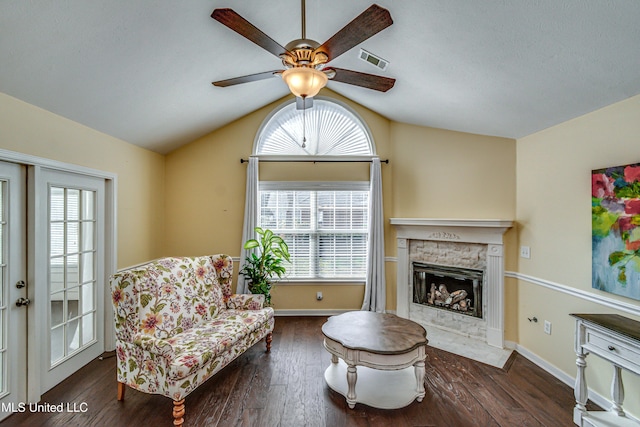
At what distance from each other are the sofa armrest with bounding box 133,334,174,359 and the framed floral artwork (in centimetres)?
335

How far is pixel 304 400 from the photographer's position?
240 cm

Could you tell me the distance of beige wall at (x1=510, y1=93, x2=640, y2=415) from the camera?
227 centimetres

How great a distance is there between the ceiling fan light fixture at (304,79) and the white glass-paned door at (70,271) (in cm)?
222

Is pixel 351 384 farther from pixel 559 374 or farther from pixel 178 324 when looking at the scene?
pixel 559 374

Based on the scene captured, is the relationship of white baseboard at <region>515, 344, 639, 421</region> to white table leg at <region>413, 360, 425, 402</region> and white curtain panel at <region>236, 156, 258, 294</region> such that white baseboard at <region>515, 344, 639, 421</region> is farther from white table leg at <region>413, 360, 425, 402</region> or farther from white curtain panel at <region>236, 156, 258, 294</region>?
white curtain panel at <region>236, 156, 258, 294</region>

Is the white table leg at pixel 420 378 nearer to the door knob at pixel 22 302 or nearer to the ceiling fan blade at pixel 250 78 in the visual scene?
the ceiling fan blade at pixel 250 78

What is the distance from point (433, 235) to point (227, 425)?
3007 millimetres

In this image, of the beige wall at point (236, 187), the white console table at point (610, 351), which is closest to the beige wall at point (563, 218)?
the white console table at point (610, 351)

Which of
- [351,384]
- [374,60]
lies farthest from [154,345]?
[374,60]

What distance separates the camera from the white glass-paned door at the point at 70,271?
2469 millimetres

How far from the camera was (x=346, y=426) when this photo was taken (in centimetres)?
210

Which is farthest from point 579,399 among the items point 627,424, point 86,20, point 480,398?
point 86,20

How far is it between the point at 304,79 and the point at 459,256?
298 cm

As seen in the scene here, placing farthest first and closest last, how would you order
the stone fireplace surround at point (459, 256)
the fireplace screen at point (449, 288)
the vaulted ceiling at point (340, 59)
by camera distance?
1. the fireplace screen at point (449, 288)
2. the stone fireplace surround at point (459, 256)
3. the vaulted ceiling at point (340, 59)
